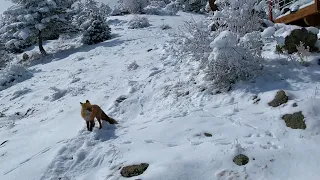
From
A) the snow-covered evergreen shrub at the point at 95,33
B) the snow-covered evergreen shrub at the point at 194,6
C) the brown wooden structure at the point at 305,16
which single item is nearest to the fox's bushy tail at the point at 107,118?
the brown wooden structure at the point at 305,16

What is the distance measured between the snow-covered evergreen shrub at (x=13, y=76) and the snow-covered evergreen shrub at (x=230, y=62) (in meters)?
10.5

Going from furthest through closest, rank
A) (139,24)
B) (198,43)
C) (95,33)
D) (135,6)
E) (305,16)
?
(135,6)
(139,24)
(95,33)
(305,16)
(198,43)

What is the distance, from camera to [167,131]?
6270 millimetres

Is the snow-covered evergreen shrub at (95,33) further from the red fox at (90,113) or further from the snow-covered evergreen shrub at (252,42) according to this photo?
the snow-covered evergreen shrub at (252,42)

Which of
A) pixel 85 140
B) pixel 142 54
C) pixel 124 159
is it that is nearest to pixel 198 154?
pixel 124 159

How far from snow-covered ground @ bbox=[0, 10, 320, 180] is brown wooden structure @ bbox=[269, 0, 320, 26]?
1.34 m

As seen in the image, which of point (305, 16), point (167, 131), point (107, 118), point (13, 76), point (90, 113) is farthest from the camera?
point (13, 76)

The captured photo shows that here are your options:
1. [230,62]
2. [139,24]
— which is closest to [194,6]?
[139,24]

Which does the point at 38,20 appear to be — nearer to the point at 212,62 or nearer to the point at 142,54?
the point at 142,54

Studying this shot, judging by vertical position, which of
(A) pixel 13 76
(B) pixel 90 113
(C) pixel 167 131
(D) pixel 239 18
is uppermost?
(D) pixel 239 18

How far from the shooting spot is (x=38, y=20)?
64.1 ft

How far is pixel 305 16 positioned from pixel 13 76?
A: 12491mm

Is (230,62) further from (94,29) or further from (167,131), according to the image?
(94,29)

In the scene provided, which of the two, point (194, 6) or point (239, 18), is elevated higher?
point (239, 18)
